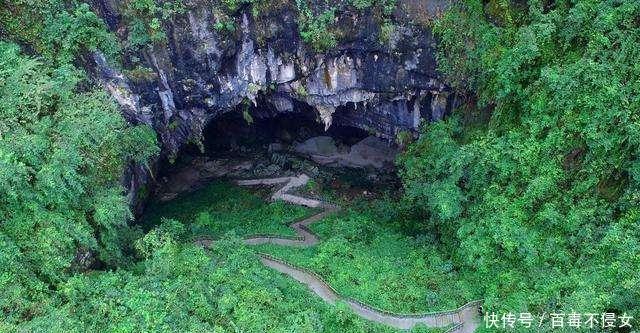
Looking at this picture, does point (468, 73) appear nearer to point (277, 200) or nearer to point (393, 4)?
point (393, 4)

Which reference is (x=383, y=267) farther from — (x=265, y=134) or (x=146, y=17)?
(x=265, y=134)

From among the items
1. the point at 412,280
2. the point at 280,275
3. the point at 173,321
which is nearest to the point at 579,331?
the point at 412,280

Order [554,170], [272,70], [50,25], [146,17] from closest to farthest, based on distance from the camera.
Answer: [554,170], [50,25], [146,17], [272,70]

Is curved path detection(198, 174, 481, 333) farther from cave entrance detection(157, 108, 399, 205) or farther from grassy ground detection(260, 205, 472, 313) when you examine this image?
cave entrance detection(157, 108, 399, 205)

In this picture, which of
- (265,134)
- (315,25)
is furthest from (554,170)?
(265,134)

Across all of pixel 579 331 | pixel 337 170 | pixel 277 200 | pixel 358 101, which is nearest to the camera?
pixel 579 331

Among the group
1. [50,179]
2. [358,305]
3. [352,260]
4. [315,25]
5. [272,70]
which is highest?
[315,25]

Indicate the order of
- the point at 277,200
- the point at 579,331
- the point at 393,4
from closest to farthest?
1. the point at 579,331
2. the point at 393,4
3. the point at 277,200
